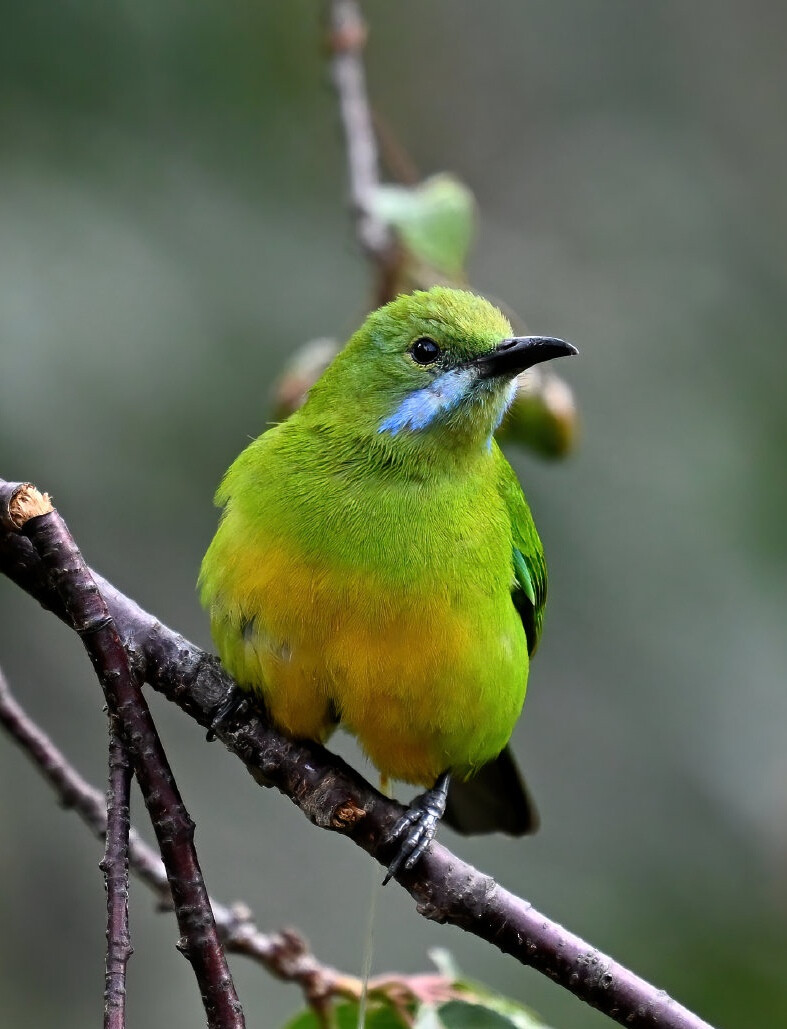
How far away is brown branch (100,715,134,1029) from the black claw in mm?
549

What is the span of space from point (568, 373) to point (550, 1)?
2.20 meters

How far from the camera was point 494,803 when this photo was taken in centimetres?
342

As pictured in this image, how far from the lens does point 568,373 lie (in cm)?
561

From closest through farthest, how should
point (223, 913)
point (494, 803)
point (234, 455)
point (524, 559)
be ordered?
point (223, 913), point (524, 559), point (494, 803), point (234, 455)

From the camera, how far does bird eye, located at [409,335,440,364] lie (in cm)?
305

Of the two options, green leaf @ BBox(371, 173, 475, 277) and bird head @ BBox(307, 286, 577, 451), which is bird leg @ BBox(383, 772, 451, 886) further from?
green leaf @ BBox(371, 173, 475, 277)

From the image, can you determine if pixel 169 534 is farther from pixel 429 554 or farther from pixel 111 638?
pixel 111 638

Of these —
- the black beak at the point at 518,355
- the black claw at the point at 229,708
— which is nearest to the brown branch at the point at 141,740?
the black claw at the point at 229,708

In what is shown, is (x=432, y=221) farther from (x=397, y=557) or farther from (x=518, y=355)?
(x=397, y=557)

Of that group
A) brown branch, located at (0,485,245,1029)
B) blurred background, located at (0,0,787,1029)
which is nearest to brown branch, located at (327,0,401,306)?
blurred background, located at (0,0,787,1029)

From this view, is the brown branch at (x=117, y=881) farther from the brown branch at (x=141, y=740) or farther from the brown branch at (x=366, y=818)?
the brown branch at (x=366, y=818)

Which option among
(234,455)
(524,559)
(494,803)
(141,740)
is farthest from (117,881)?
(234,455)

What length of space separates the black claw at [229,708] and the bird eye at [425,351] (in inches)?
35.1

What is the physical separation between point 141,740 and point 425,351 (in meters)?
1.44
